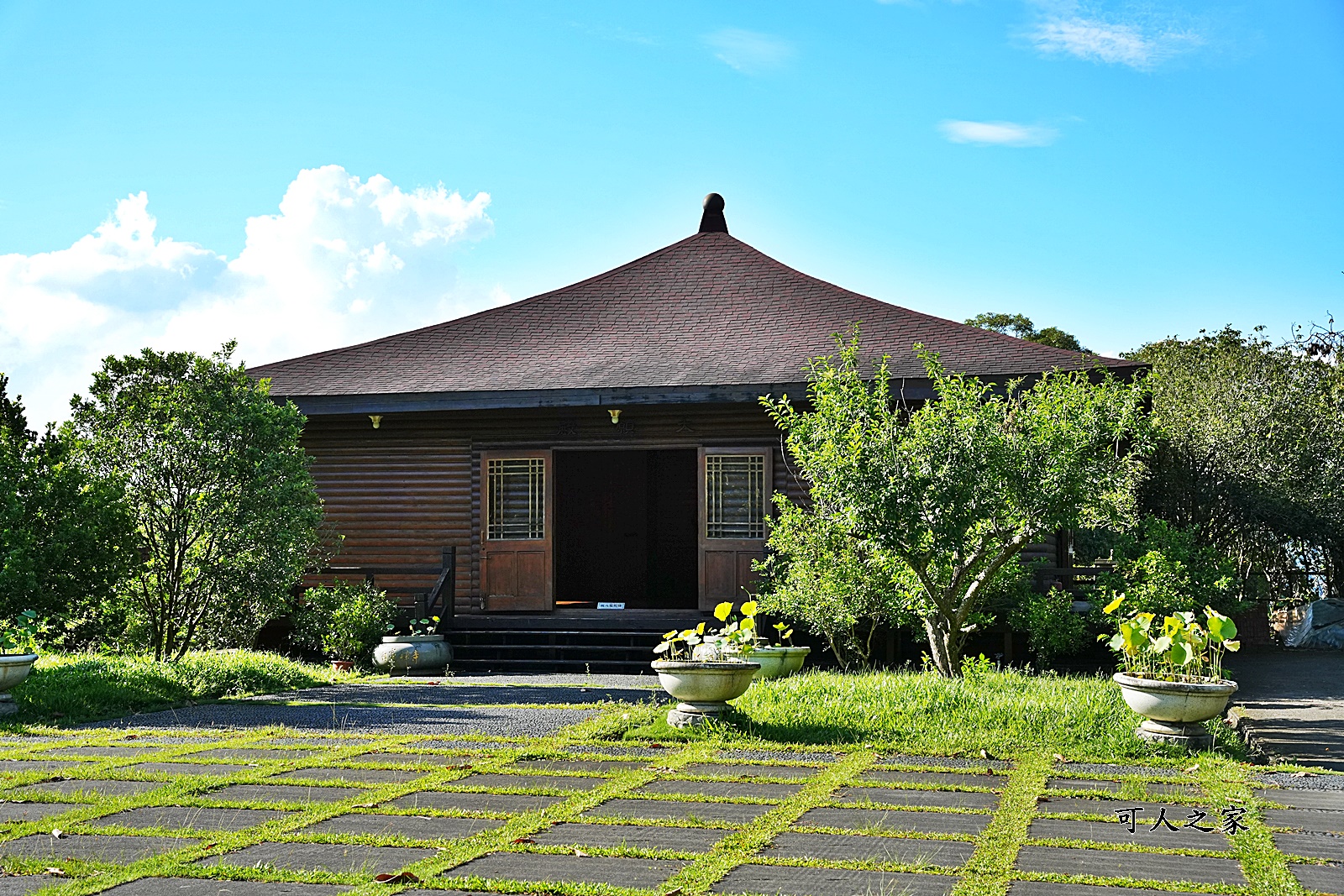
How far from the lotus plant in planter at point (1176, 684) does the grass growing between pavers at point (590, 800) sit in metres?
0.36

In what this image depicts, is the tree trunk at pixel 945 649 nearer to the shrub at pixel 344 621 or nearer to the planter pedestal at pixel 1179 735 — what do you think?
the planter pedestal at pixel 1179 735

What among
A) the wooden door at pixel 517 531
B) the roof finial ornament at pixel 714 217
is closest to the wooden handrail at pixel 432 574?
the wooden door at pixel 517 531

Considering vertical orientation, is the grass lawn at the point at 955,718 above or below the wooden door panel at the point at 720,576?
below

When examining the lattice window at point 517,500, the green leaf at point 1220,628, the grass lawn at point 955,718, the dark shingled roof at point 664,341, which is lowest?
the grass lawn at point 955,718

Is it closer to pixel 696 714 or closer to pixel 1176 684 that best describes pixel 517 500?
pixel 696 714

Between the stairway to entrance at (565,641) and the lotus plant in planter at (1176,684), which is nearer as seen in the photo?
the lotus plant in planter at (1176,684)

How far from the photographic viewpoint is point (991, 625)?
504 inches

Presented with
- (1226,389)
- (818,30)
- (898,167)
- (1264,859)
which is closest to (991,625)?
(898,167)

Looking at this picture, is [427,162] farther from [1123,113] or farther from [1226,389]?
[1226,389]

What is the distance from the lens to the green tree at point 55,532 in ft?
33.7

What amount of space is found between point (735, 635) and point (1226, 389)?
14499 millimetres

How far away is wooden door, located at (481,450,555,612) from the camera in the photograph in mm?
14492

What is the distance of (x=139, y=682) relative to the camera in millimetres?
9828

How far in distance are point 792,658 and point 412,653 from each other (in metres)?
4.36
